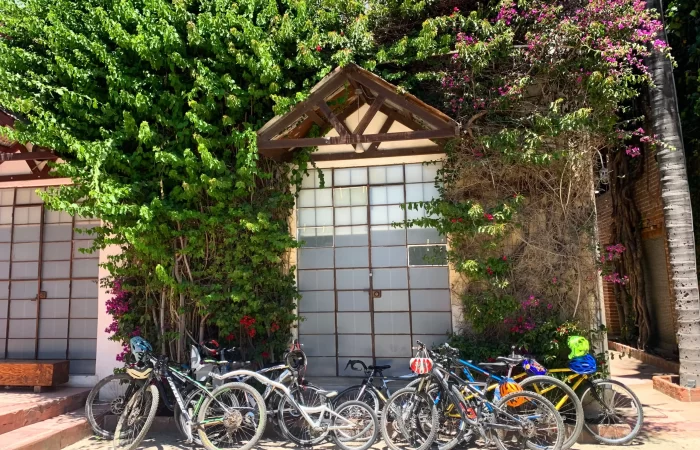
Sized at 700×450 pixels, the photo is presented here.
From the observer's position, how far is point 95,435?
19.8 feet

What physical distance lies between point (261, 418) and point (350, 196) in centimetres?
349

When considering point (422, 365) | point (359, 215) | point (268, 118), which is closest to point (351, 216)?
point (359, 215)

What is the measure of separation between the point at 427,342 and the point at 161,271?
3700 mm

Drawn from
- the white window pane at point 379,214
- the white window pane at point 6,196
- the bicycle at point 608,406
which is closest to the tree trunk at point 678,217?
the bicycle at point 608,406

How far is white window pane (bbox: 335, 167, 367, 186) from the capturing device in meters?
7.46

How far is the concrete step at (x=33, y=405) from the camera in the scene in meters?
5.84

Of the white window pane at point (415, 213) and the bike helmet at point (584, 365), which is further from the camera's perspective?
the white window pane at point (415, 213)

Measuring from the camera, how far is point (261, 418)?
17.0 ft

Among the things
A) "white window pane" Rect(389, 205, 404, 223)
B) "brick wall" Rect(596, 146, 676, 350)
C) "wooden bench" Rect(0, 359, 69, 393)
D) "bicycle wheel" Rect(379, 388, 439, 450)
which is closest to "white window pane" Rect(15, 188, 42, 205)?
"wooden bench" Rect(0, 359, 69, 393)

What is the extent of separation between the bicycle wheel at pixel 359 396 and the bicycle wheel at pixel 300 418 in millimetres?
161

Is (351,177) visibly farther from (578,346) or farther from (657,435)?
(657,435)

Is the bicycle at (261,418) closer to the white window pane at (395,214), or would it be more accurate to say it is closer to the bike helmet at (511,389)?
the bike helmet at (511,389)

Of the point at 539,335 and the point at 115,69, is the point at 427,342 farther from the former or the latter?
the point at 115,69

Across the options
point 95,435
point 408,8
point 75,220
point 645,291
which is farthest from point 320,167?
point 645,291
